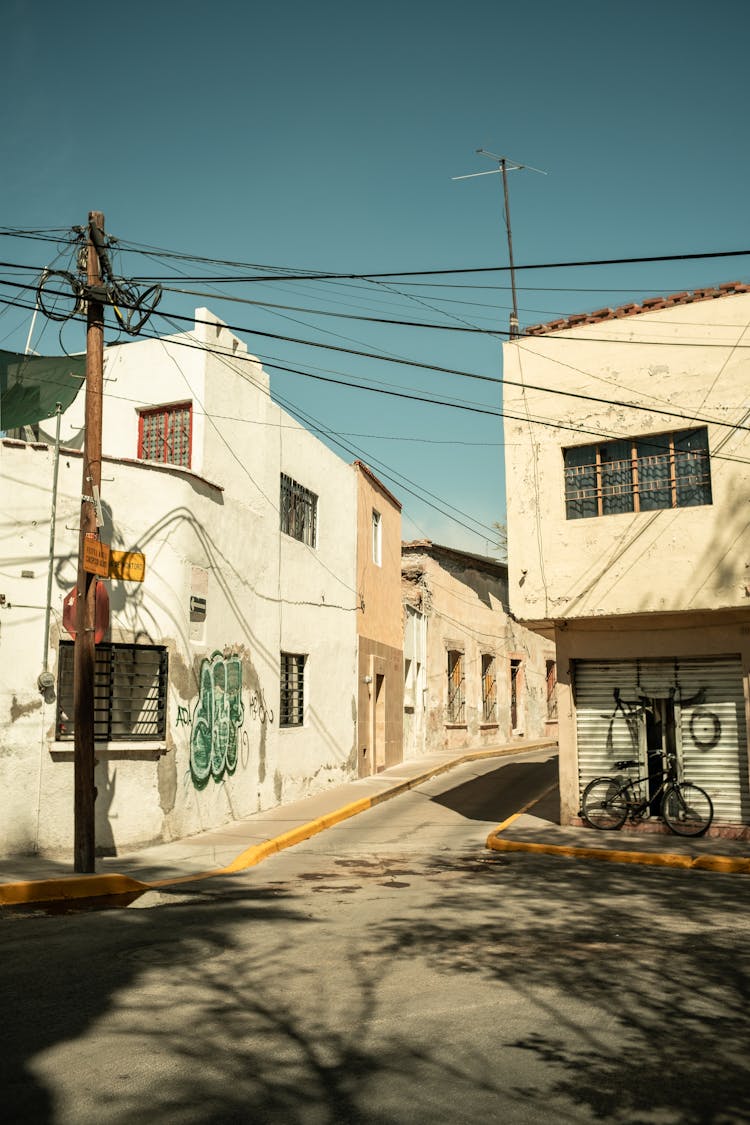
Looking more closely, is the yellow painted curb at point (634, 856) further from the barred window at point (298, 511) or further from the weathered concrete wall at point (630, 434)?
the barred window at point (298, 511)

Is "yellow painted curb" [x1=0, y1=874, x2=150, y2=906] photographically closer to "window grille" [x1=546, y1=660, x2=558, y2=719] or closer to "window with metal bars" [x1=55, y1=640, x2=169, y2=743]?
"window with metal bars" [x1=55, y1=640, x2=169, y2=743]

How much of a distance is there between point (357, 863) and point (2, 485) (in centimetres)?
685

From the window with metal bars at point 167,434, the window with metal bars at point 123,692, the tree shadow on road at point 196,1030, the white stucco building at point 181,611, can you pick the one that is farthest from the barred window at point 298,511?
the tree shadow on road at point 196,1030

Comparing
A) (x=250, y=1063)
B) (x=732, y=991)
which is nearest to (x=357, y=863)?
(x=732, y=991)

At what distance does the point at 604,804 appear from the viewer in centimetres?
1415

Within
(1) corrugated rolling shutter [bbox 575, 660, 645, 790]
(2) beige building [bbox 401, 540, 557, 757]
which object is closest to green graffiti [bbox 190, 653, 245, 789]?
(1) corrugated rolling shutter [bbox 575, 660, 645, 790]

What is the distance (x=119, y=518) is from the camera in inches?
513

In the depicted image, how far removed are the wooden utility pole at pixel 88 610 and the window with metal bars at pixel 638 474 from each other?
731cm

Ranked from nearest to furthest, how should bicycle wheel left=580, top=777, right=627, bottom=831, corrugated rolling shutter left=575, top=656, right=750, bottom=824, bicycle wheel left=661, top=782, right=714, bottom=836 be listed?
bicycle wheel left=661, top=782, right=714, bottom=836
corrugated rolling shutter left=575, top=656, right=750, bottom=824
bicycle wheel left=580, top=777, right=627, bottom=831

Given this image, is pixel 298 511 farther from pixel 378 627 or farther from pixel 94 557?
pixel 94 557

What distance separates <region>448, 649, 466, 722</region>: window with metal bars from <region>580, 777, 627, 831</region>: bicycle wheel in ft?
46.7

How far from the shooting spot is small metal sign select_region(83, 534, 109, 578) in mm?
11031

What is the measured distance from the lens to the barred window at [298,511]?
712 inches

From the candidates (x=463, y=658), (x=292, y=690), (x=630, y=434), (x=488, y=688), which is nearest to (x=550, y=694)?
(x=488, y=688)
